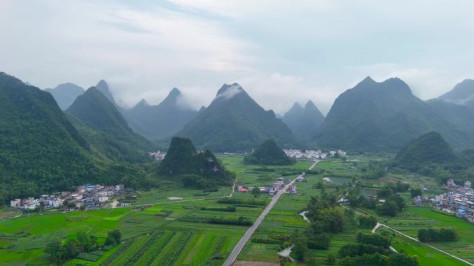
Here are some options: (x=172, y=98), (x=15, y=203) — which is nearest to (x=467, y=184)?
(x=15, y=203)

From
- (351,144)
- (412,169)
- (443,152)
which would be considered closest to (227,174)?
(412,169)

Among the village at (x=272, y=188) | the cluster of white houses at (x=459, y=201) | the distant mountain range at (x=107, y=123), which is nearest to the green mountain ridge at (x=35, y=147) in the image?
the distant mountain range at (x=107, y=123)

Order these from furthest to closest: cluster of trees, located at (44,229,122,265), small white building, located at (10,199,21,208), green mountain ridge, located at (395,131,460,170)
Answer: green mountain ridge, located at (395,131,460,170) → small white building, located at (10,199,21,208) → cluster of trees, located at (44,229,122,265)

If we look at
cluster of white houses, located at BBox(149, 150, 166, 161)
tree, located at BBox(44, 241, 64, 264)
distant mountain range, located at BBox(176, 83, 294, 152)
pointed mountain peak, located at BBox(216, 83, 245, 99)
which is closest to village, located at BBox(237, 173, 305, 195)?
tree, located at BBox(44, 241, 64, 264)

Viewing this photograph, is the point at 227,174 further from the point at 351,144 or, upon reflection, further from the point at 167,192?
the point at 351,144

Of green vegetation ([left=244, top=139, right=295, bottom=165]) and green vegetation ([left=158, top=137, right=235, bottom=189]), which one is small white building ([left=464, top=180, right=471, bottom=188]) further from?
green vegetation ([left=244, top=139, right=295, bottom=165])
